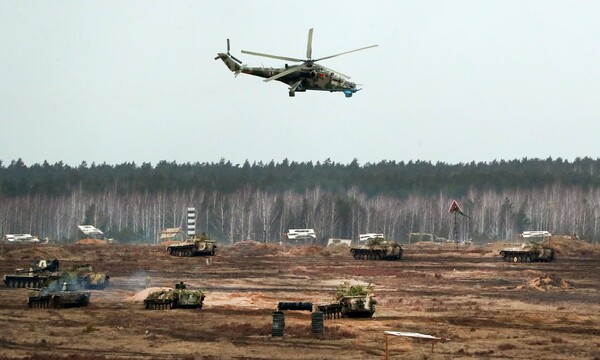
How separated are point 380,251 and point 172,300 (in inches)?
1728

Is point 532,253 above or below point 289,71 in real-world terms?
below

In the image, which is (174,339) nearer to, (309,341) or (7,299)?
(309,341)

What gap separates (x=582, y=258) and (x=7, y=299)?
56.6 metres

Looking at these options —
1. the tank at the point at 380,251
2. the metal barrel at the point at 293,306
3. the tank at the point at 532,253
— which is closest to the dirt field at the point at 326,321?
the metal barrel at the point at 293,306

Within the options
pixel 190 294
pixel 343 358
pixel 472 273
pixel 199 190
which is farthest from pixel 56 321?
pixel 199 190

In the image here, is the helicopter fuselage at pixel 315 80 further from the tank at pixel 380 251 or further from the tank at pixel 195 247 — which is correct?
the tank at pixel 195 247

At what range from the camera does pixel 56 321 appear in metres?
43.3

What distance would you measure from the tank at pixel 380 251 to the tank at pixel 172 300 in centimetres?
4301

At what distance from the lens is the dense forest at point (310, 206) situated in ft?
535

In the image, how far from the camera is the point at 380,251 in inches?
3575

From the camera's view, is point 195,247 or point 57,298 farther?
point 195,247

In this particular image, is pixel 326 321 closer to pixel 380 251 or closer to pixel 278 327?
pixel 278 327

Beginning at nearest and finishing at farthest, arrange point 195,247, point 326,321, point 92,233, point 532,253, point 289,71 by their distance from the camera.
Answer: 1. point 326,321
2. point 289,71
3. point 532,253
4. point 195,247
5. point 92,233

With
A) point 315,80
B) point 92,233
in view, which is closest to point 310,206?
point 92,233
